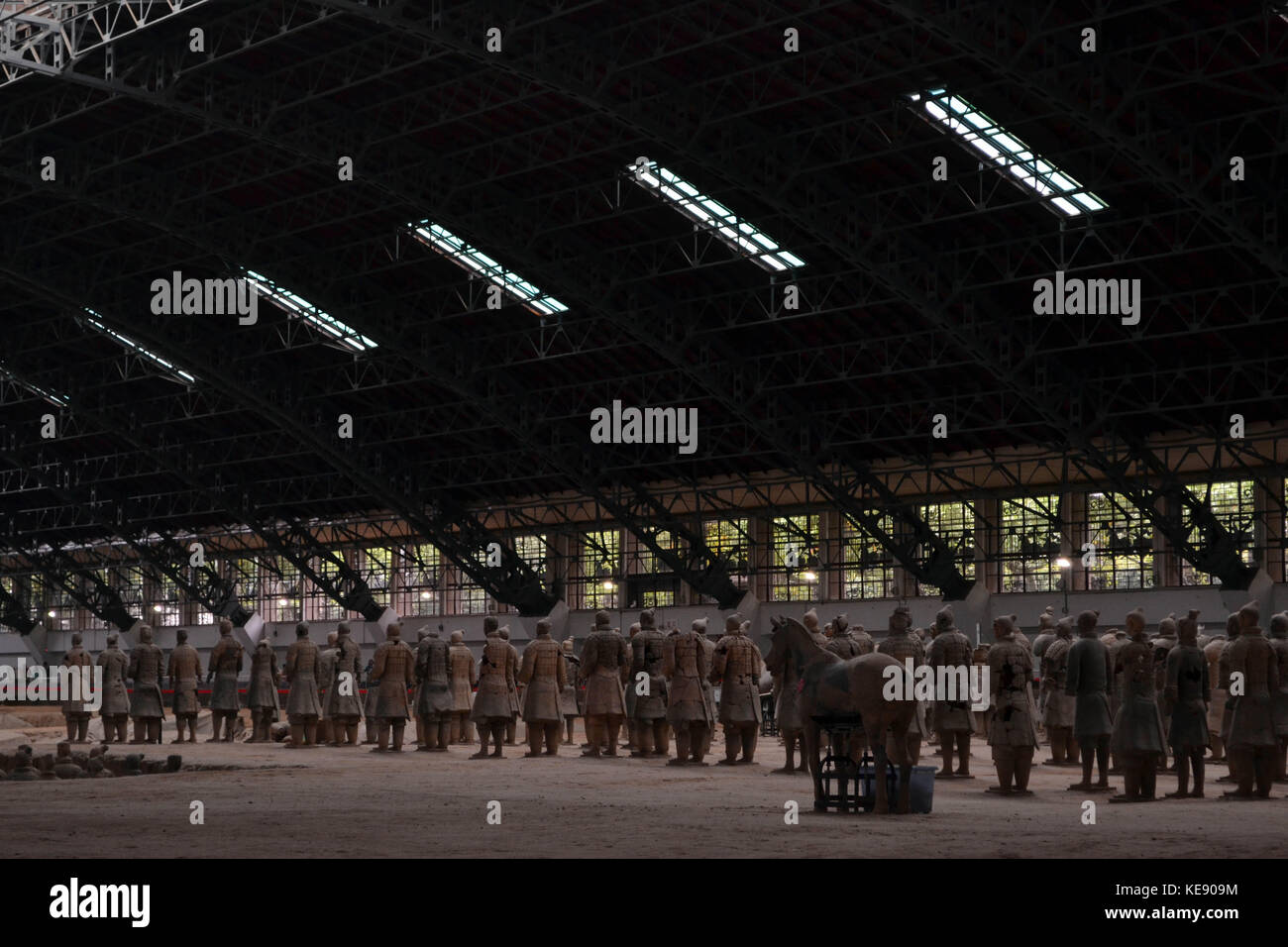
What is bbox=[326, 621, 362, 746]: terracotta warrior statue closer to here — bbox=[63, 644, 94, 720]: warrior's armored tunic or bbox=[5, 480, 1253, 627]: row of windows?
bbox=[63, 644, 94, 720]: warrior's armored tunic

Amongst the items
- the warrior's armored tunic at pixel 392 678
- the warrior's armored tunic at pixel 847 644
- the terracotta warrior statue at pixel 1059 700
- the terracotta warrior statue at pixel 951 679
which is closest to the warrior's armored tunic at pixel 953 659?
the terracotta warrior statue at pixel 951 679

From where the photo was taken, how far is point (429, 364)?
1591 inches

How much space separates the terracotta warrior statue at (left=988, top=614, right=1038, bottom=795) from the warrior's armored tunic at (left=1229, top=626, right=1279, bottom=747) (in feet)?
6.41

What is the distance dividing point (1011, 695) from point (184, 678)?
17.7 m

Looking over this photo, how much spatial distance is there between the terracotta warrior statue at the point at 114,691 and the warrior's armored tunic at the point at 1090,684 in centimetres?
1880

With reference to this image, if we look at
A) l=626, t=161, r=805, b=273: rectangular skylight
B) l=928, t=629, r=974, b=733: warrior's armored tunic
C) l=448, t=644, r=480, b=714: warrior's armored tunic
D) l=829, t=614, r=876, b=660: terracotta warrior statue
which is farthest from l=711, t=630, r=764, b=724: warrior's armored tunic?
l=626, t=161, r=805, b=273: rectangular skylight

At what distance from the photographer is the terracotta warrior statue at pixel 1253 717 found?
52.0 ft

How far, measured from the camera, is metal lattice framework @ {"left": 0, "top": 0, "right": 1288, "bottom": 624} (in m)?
27.5

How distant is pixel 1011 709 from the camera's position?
15.9 m

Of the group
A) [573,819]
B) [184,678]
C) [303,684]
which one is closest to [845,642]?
[573,819]

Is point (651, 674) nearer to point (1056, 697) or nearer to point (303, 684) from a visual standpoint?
point (1056, 697)

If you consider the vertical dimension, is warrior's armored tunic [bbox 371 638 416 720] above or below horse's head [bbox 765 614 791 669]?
below

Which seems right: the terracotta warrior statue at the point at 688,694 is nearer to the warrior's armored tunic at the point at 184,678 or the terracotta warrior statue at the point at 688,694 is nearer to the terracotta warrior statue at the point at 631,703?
the terracotta warrior statue at the point at 631,703

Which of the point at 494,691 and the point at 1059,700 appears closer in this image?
the point at 1059,700
